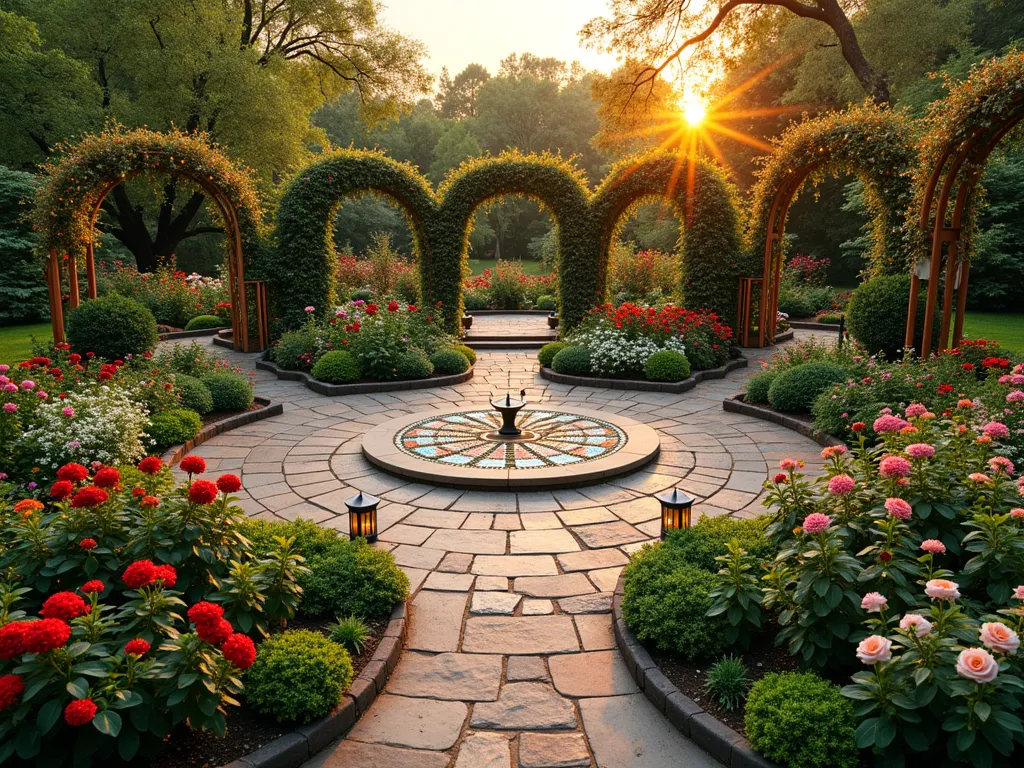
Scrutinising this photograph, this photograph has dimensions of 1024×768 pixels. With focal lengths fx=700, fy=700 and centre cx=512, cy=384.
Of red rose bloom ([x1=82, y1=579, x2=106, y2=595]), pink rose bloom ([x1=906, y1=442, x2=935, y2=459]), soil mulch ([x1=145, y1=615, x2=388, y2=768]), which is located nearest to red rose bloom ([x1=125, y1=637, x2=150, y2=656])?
red rose bloom ([x1=82, y1=579, x2=106, y2=595])

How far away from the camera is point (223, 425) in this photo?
8.02 metres

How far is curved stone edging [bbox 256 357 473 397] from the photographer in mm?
9945

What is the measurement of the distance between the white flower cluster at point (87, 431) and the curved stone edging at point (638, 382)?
5.97m

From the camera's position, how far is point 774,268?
44.5 ft

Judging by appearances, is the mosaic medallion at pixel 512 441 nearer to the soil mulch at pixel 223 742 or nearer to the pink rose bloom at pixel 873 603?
the soil mulch at pixel 223 742

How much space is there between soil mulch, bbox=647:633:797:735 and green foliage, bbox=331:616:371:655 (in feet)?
4.63

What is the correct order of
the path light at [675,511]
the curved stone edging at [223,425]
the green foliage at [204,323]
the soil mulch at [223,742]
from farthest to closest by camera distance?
the green foliage at [204,323]
the curved stone edging at [223,425]
the path light at [675,511]
the soil mulch at [223,742]

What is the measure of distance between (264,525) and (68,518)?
1.19m

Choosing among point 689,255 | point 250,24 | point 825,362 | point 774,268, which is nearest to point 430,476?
point 825,362

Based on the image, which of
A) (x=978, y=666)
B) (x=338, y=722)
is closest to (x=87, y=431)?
(x=338, y=722)

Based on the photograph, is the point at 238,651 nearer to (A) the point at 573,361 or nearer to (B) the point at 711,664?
(B) the point at 711,664

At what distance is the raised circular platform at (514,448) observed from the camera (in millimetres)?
6047

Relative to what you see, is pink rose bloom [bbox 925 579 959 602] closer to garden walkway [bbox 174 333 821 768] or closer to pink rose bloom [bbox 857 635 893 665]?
pink rose bloom [bbox 857 635 893 665]

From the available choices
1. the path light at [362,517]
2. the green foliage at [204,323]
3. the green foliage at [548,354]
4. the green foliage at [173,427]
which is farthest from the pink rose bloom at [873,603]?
the green foliage at [204,323]
